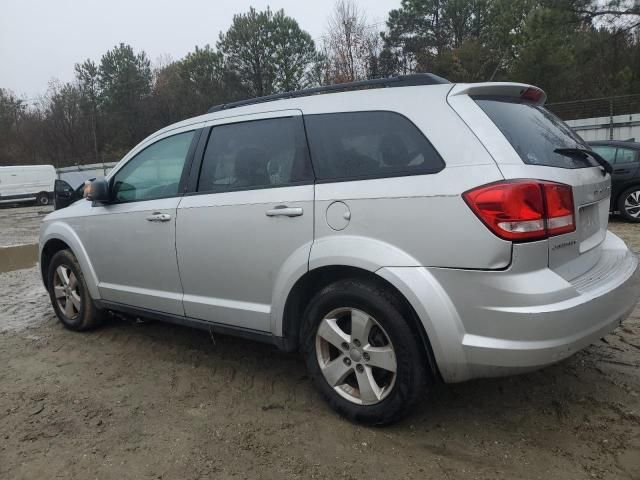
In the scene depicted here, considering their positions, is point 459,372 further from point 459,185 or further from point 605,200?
point 605,200

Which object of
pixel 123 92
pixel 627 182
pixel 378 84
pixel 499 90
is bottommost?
pixel 627 182

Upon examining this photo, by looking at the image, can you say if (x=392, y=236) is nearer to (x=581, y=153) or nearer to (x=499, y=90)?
(x=499, y=90)

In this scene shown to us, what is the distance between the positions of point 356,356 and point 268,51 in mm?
37422

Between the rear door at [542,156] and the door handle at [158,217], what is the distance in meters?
2.03

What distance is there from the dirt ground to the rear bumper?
0.47m

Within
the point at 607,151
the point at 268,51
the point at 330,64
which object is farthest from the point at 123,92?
the point at 607,151

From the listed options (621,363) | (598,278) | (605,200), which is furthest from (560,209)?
(621,363)

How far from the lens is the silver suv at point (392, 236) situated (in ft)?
8.06

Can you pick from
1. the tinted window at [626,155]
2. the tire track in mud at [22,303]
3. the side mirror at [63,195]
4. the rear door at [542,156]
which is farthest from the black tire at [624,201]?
the side mirror at [63,195]

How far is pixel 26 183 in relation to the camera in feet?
84.0

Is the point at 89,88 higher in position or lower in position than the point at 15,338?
higher

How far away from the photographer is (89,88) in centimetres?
4725

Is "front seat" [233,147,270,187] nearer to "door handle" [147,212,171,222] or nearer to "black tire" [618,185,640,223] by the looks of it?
"door handle" [147,212,171,222]

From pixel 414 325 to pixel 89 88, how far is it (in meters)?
50.8
